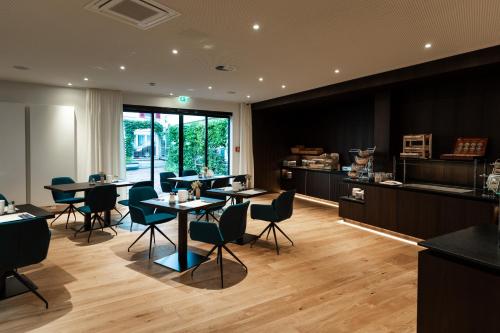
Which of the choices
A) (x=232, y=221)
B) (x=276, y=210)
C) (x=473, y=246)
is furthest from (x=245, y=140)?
(x=473, y=246)

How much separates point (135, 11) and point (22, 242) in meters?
2.49

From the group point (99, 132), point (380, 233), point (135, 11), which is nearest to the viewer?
point (135, 11)

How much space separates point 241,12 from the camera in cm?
331

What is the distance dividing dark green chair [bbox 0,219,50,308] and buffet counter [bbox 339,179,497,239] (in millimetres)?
5084

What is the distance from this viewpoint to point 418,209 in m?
5.21

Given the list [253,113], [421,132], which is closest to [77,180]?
[253,113]

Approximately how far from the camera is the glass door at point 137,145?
27.9ft

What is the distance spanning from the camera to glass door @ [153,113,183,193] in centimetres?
888

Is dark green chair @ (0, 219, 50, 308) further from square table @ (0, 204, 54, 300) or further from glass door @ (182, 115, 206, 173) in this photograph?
glass door @ (182, 115, 206, 173)

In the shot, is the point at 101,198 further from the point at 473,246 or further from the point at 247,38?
the point at 473,246

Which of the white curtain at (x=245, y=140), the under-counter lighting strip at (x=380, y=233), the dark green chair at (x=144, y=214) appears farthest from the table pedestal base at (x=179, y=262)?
the white curtain at (x=245, y=140)

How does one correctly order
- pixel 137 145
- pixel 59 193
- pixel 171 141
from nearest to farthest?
pixel 59 193 → pixel 137 145 → pixel 171 141

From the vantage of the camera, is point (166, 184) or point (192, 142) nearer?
point (166, 184)

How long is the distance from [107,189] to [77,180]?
287 cm
